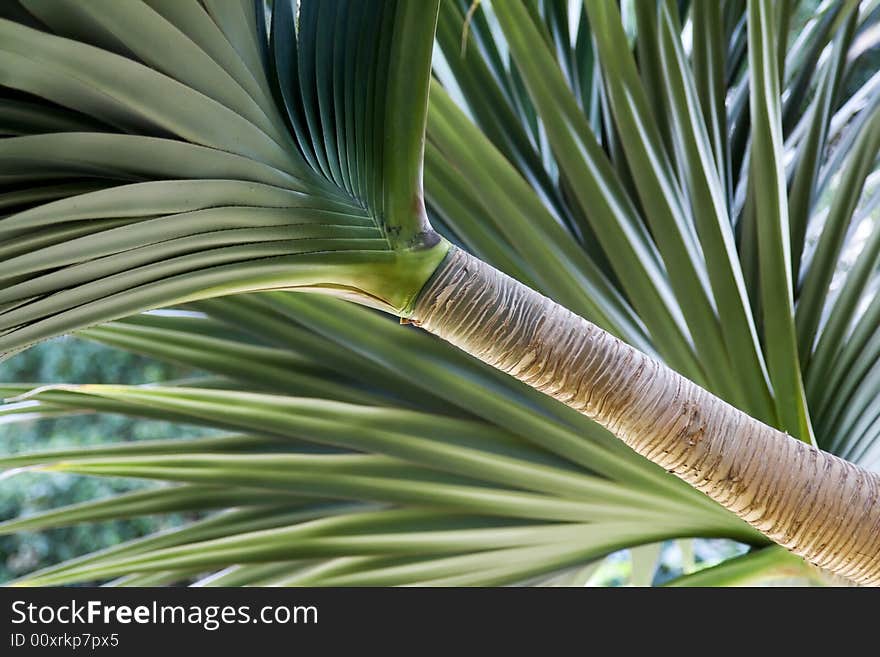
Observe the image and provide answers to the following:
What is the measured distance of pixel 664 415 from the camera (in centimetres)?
44

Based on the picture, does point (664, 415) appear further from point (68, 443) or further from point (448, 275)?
point (68, 443)

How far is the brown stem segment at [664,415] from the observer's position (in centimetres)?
42

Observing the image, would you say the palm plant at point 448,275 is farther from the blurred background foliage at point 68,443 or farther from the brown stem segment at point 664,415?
the blurred background foliage at point 68,443

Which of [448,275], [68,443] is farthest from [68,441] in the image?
[448,275]

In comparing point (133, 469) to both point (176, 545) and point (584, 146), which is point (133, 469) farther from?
point (584, 146)

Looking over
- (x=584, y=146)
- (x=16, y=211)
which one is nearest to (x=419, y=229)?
(x=16, y=211)

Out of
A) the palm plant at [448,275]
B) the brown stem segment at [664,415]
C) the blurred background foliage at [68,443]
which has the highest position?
the blurred background foliage at [68,443]

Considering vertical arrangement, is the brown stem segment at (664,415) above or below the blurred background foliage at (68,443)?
below

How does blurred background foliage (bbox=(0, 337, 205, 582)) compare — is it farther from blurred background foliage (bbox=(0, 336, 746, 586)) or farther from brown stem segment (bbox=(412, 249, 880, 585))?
brown stem segment (bbox=(412, 249, 880, 585))

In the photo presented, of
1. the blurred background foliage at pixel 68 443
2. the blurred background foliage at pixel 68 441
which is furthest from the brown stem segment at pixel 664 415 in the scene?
the blurred background foliage at pixel 68 441

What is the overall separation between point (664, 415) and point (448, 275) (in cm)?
14

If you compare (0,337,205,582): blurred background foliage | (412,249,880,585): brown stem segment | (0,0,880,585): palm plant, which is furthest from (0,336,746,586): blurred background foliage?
(412,249,880,585): brown stem segment

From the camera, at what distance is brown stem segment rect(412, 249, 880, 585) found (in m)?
0.42

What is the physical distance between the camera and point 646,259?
2.28ft
